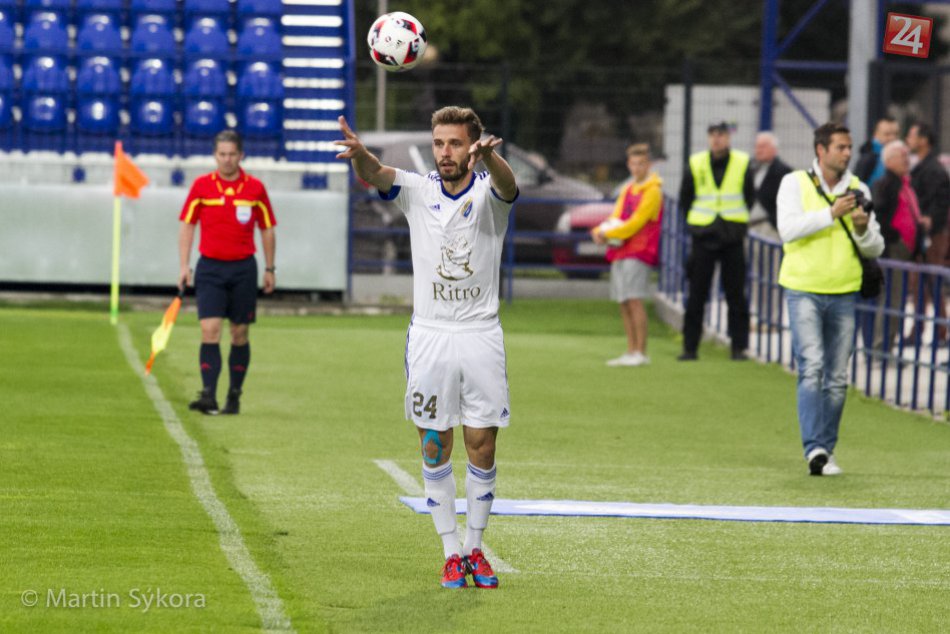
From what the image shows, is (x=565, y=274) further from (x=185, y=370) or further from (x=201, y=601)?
(x=201, y=601)

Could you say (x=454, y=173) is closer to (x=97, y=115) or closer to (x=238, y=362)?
(x=238, y=362)

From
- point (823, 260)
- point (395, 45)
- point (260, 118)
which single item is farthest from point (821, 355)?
point (260, 118)

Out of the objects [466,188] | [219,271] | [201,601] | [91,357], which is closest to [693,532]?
[466,188]

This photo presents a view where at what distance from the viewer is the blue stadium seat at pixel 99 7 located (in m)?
24.7

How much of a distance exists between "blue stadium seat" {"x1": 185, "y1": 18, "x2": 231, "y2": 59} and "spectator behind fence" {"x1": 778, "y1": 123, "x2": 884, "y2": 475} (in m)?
14.3

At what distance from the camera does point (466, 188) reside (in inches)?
290

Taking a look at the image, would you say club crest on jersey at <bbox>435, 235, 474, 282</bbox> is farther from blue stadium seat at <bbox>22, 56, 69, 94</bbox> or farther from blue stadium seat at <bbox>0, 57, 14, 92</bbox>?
blue stadium seat at <bbox>0, 57, 14, 92</bbox>

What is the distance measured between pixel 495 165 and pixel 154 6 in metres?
18.6

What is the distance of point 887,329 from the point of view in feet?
51.0

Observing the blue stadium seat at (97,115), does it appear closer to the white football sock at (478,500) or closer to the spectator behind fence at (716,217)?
the spectator behind fence at (716,217)

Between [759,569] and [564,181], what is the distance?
56.9 ft

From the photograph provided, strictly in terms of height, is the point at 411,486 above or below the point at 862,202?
below

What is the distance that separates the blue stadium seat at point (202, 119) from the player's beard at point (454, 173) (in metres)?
17.0

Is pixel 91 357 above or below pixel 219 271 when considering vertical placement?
below
